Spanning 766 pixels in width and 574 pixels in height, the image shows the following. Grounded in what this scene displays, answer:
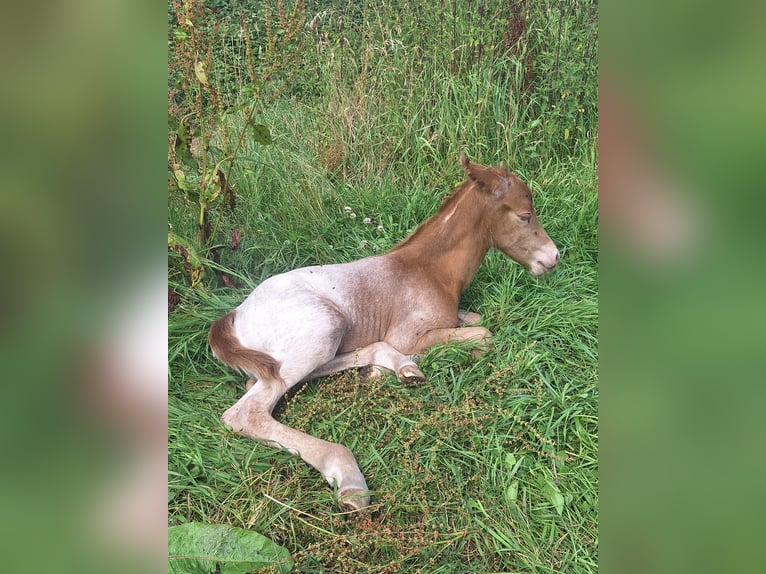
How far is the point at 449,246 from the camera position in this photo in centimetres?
260

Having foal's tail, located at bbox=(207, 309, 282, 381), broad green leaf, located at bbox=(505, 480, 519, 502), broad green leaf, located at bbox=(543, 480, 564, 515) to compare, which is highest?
foal's tail, located at bbox=(207, 309, 282, 381)

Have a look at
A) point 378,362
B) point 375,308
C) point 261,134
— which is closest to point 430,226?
point 375,308

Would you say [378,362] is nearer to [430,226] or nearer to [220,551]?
[430,226]

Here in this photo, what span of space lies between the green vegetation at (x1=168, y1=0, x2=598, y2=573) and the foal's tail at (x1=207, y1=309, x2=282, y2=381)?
90mm

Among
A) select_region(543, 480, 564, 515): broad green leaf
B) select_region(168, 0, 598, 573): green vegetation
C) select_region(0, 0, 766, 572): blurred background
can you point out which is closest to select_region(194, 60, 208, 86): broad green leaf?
select_region(168, 0, 598, 573): green vegetation

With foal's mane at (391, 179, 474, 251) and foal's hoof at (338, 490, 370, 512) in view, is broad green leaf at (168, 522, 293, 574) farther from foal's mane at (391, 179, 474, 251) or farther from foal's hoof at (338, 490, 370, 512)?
foal's mane at (391, 179, 474, 251)

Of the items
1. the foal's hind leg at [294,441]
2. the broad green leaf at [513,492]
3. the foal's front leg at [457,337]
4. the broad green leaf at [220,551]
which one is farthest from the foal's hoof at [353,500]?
the foal's front leg at [457,337]

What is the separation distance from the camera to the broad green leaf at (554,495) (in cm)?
201

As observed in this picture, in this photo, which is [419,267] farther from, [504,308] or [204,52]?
[204,52]

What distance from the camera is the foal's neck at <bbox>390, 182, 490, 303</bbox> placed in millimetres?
2586

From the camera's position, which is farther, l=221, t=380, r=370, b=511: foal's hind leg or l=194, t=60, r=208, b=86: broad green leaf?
l=194, t=60, r=208, b=86: broad green leaf
